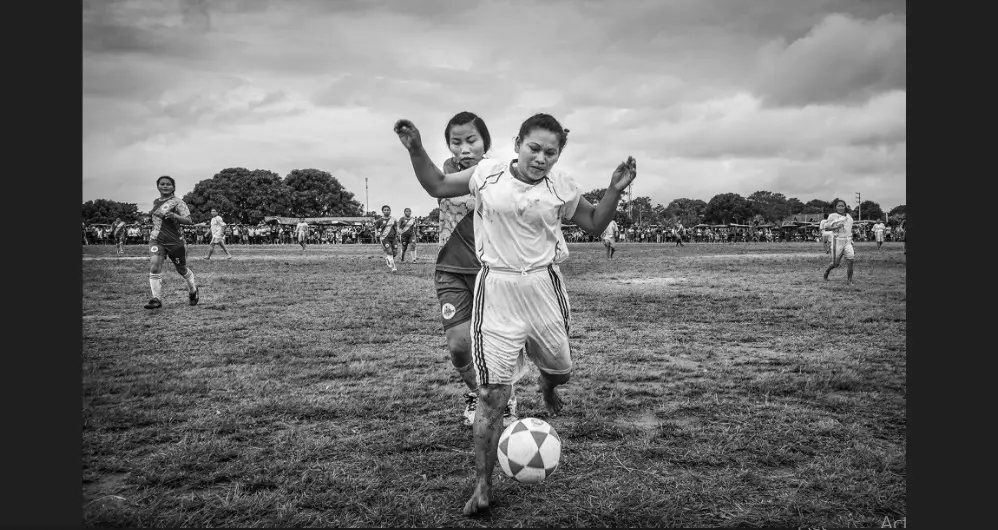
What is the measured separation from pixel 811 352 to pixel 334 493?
6276mm

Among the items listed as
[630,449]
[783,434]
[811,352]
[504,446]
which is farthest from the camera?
[811,352]

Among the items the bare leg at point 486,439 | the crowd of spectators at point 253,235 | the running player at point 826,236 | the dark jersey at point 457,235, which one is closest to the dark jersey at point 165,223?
the dark jersey at point 457,235

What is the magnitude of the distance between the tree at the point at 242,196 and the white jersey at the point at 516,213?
86695 mm

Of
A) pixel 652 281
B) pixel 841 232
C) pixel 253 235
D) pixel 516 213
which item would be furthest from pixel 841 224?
pixel 253 235

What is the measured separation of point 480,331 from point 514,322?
0.21m

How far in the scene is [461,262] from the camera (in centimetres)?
481

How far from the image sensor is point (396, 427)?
4.80 m

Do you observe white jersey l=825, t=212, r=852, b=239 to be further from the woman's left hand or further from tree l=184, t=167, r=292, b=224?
tree l=184, t=167, r=292, b=224

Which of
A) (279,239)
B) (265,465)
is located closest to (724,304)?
(265,465)

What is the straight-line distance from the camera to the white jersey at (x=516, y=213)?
367cm

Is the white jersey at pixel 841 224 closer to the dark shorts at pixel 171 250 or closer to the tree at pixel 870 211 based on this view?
the dark shorts at pixel 171 250

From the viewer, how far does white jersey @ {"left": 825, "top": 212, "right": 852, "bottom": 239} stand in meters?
16.1

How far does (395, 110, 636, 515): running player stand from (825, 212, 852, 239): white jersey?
14659 millimetres

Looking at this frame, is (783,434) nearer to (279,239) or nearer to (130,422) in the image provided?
(130,422)
